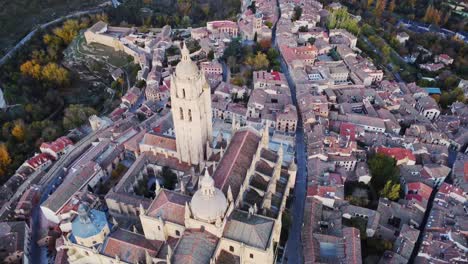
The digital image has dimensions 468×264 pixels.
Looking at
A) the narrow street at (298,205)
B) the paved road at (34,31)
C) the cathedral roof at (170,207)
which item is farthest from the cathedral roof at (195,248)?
the paved road at (34,31)

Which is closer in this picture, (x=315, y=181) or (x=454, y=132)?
(x=315, y=181)

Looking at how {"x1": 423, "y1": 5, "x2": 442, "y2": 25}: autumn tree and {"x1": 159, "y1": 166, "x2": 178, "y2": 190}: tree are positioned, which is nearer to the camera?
{"x1": 159, "y1": 166, "x2": 178, "y2": 190}: tree

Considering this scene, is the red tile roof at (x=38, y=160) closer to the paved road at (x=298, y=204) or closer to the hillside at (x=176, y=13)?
the paved road at (x=298, y=204)

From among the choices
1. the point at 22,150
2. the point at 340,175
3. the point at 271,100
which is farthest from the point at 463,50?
the point at 22,150

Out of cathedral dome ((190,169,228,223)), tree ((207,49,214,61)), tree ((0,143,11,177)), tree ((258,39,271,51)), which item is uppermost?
cathedral dome ((190,169,228,223))

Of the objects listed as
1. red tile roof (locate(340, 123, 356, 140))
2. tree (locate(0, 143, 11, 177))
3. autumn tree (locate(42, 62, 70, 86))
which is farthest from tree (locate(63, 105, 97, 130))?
red tile roof (locate(340, 123, 356, 140))

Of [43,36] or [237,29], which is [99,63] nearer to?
[43,36]

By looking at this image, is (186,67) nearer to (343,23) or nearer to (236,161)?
(236,161)

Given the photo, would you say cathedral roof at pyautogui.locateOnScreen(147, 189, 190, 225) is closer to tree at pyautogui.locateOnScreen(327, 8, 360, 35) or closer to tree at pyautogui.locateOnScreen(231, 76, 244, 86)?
tree at pyautogui.locateOnScreen(231, 76, 244, 86)
